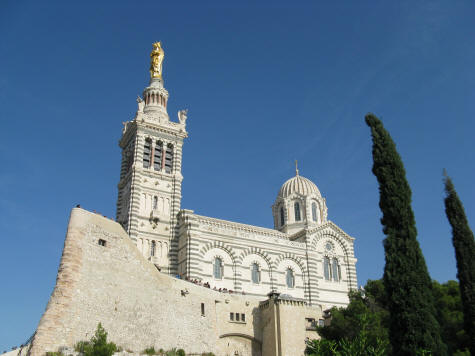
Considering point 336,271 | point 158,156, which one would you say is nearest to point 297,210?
point 336,271

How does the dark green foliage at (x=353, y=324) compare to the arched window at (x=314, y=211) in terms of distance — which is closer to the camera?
the dark green foliage at (x=353, y=324)

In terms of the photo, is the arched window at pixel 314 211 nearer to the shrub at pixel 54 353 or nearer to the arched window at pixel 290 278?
the arched window at pixel 290 278

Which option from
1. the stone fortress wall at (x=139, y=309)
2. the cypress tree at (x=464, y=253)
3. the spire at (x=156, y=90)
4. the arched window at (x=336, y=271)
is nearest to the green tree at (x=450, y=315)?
the cypress tree at (x=464, y=253)

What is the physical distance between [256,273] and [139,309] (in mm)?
16540

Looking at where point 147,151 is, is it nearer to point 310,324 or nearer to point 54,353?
point 310,324

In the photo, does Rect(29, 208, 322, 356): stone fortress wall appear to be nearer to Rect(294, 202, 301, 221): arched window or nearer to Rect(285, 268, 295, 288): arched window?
Rect(285, 268, 295, 288): arched window

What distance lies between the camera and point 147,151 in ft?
154

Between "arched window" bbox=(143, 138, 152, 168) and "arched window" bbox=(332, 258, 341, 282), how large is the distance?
20.3m

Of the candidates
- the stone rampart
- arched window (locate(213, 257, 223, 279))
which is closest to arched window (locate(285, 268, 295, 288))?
arched window (locate(213, 257, 223, 279))

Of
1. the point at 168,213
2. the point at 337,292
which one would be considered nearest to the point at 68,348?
the point at 168,213

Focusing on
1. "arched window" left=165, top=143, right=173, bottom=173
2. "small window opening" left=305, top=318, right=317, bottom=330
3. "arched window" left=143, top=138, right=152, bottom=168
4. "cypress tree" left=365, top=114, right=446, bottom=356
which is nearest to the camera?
"cypress tree" left=365, top=114, right=446, bottom=356

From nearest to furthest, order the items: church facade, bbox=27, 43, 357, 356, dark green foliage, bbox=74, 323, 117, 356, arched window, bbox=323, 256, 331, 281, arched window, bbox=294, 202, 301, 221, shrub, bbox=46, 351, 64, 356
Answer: shrub, bbox=46, 351, 64, 356
dark green foliage, bbox=74, 323, 117, 356
church facade, bbox=27, 43, 357, 356
arched window, bbox=323, 256, 331, 281
arched window, bbox=294, 202, 301, 221

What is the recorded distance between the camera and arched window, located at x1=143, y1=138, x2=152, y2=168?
4638 centimetres

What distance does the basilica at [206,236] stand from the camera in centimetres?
4247
